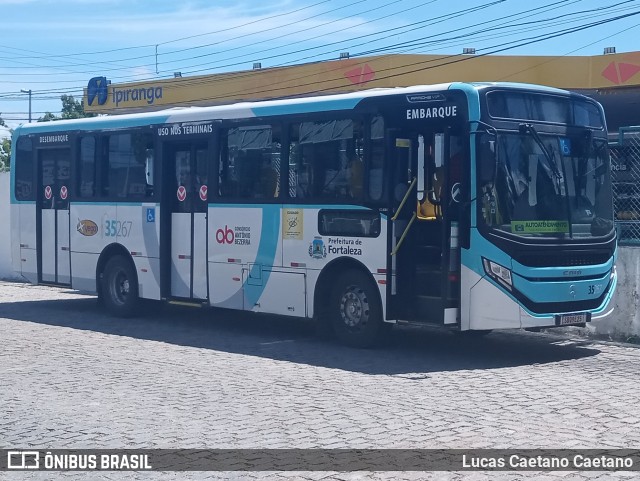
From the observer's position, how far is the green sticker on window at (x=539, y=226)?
12.0 m

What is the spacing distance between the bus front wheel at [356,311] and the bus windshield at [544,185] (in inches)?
80.3

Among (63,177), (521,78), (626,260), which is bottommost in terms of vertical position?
(626,260)

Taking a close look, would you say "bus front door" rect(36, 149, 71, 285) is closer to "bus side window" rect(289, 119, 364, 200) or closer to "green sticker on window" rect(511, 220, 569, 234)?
"bus side window" rect(289, 119, 364, 200)

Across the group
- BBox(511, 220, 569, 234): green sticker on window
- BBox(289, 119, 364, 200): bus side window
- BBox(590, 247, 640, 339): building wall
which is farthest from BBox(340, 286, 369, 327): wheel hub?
BBox(590, 247, 640, 339): building wall

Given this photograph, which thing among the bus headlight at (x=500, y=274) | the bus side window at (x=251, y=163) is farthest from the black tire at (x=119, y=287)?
the bus headlight at (x=500, y=274)

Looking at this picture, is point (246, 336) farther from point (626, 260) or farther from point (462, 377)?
point (626, 260)

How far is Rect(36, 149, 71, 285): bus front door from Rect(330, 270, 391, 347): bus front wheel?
22.2 feet

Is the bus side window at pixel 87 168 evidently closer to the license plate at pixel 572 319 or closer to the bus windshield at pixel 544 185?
the bus windshield at pixel 544 185

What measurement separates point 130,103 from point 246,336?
1180 inches

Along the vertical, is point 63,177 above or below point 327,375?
above

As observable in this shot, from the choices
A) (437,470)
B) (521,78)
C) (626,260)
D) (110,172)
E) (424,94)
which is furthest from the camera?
(521,78)

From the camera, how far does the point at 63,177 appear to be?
18.5 meters

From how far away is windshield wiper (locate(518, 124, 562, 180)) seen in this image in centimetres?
1217

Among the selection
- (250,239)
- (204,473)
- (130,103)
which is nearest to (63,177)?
(250,239)
